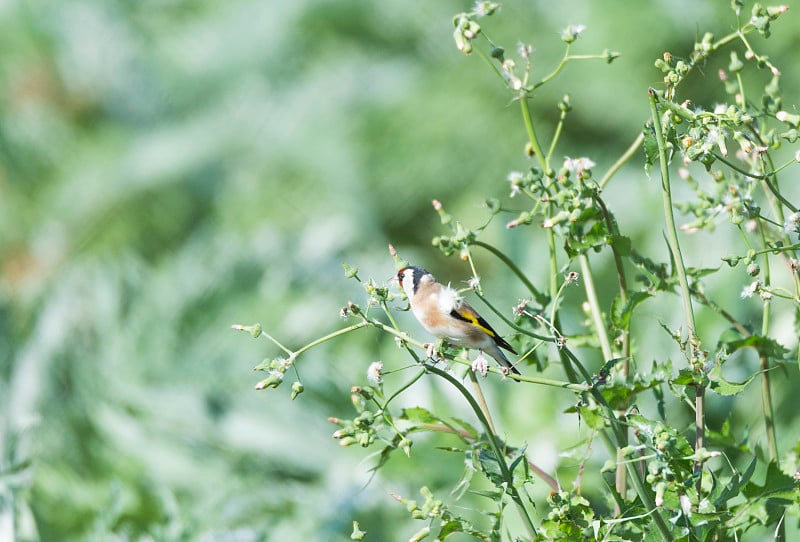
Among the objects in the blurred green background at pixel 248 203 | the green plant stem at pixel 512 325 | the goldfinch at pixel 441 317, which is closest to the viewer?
the green plant stem at pixel 512 325

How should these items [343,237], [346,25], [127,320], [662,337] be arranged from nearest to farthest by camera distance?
[662,337]
[127,320]
[343,237]
[346,25]

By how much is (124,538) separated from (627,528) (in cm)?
41

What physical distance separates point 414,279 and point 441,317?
26 millimetres

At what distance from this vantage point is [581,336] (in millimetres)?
505

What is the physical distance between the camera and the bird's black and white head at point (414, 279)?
→ 51 centimetres

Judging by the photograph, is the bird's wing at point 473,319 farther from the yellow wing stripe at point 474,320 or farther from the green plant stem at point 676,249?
the green plant stem at point 676,249

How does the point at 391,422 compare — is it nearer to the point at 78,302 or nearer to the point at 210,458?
the point at 210,458

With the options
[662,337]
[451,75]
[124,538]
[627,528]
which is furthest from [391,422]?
[451,75]

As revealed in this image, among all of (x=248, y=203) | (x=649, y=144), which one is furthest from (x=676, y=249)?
(x=248, y=203)

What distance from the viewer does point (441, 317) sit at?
0.51 metres

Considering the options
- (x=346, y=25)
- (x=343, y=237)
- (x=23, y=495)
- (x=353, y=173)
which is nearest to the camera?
(x=23, y=495)

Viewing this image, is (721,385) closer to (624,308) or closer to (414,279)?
(624,308)

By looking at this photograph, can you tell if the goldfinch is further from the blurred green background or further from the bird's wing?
the blurred green background

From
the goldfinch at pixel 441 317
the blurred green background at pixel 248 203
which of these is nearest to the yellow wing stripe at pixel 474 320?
the goldfinch at pixel 441 317
